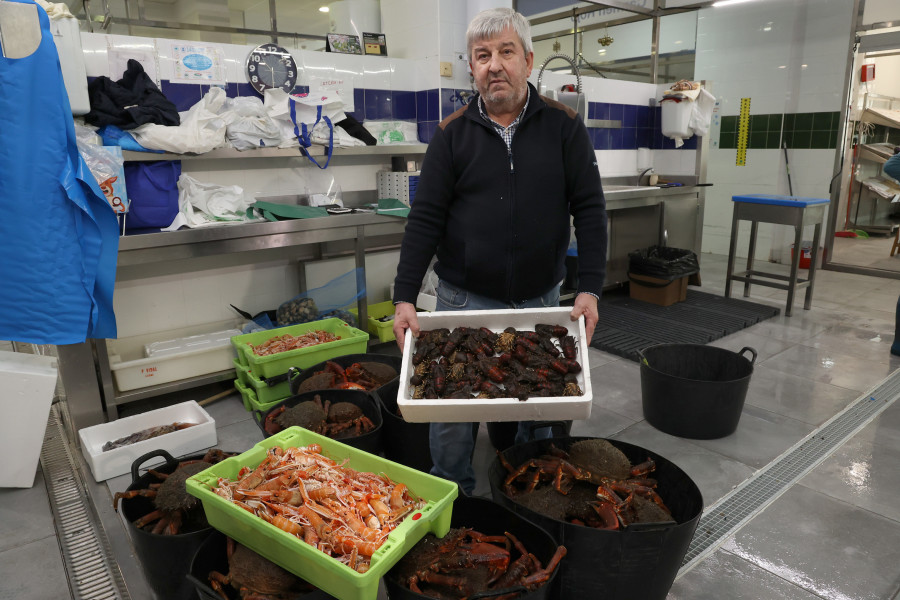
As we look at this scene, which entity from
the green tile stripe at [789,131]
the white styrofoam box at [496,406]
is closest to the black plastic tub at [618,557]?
the white styrofoam box at [496,406]

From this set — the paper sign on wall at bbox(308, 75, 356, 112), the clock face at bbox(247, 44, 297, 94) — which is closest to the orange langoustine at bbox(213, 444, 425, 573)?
the clock face at bbox(247, 44, 297, 94)

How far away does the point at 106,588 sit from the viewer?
1989 millimetres

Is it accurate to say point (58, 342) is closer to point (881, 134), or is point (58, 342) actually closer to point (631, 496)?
point (631, 496)

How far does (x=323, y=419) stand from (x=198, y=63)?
100 inches

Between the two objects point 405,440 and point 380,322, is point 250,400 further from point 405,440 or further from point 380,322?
point 405,440

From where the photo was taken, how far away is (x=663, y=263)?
5027 millimetres

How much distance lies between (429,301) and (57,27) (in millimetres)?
2523

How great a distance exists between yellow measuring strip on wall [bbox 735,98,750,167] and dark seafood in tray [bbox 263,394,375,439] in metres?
6.08

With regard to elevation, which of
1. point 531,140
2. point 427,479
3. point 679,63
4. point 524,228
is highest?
point 679,63

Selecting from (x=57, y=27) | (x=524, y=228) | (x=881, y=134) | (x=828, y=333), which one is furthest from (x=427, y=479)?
(x=881, y=134)

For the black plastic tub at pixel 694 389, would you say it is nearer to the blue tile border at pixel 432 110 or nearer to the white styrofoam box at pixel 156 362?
the blue tile border at pixel 432 110

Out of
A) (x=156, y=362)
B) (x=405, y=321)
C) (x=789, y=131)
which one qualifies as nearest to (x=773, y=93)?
(x=789, y=131)

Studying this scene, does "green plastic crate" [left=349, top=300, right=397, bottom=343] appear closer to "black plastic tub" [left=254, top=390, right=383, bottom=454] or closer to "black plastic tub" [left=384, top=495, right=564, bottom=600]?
"black plastic tub" [left=254, top=390, right=383, bottom=454]

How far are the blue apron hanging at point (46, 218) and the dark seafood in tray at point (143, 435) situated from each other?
51cm
